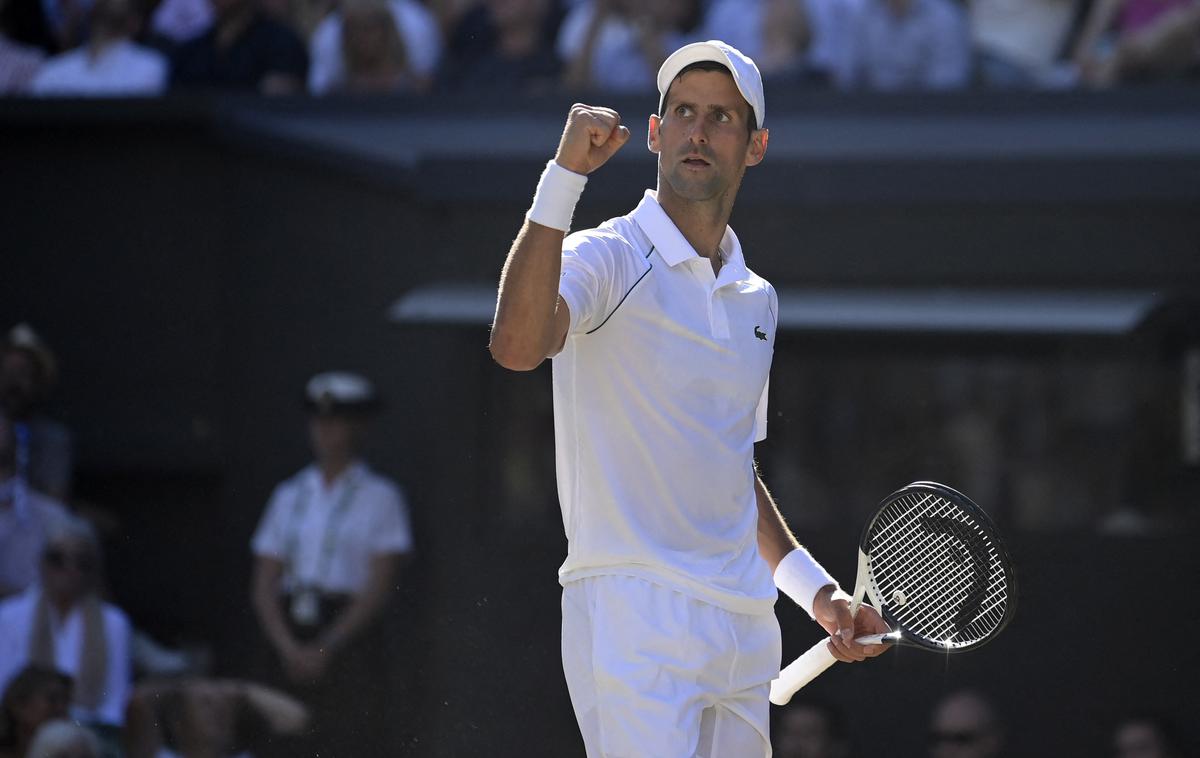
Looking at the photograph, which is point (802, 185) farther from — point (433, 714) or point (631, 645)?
point (631, 645)

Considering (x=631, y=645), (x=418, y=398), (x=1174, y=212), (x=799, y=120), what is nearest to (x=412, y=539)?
(x=418, y=398)

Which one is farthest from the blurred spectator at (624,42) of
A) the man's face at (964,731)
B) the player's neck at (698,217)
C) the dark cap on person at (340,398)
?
the player's neck at (698,217)

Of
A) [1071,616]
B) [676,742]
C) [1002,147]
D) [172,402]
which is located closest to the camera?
[676,742]

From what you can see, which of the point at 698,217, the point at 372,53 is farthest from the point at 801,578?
the point at 372,53

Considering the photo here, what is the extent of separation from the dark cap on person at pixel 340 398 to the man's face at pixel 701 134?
3.93m

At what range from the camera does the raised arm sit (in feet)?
9.71

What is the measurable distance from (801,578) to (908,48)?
437 cm

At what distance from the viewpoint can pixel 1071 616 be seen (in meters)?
6.80

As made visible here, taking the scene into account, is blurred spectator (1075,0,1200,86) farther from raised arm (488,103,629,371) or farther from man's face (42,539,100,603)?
raised arm (488,103,629,371)

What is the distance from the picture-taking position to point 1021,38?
7.87 meters

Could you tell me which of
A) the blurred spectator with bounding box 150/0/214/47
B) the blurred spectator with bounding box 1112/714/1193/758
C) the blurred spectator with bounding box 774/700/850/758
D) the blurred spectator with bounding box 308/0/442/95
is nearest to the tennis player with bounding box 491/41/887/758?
the blurred spectator with bounding box 774/700/850/758

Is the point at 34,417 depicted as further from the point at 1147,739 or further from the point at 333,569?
the point at 1147,739

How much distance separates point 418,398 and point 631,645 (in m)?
4.55

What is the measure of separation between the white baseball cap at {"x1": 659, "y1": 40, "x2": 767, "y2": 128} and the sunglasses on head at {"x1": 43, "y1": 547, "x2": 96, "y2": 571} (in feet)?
13.9
